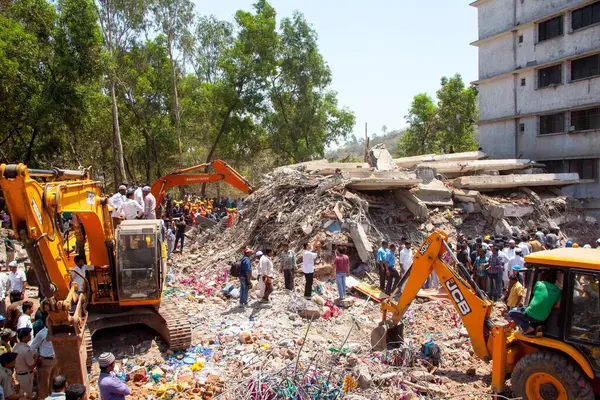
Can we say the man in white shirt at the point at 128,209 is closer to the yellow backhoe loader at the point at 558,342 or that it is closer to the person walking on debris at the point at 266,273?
the person walking on debris at the point at 266,273

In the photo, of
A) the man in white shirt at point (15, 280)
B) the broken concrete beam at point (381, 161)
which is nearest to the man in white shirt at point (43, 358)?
the man in white shirt at point (15, 280)

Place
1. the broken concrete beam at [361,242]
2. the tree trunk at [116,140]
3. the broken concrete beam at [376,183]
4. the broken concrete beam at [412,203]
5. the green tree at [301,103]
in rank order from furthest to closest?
1. the green tree at [301,103]
2. the tree trunk at [116,140]
3. the broken concrete beam at [412,203]
4. the broken concrete beam at [376,183]
5. the broken concrete beam at [361,242]

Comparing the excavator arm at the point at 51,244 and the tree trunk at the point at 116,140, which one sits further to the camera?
the tree trunk at the point at 116,140

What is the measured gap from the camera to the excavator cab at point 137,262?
7.52m

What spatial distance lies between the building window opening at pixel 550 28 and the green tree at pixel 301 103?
12067 millimetres

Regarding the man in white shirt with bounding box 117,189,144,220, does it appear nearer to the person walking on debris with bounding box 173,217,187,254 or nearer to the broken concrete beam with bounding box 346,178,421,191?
the person walking on debris with bounding box 173,217,187,254

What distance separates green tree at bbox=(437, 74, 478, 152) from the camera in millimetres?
29547

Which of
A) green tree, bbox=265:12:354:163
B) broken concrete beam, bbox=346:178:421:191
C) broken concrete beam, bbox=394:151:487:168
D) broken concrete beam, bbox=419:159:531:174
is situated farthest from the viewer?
green tree, bbox=265:12:354:163

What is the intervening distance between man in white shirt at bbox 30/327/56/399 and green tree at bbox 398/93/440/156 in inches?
1135

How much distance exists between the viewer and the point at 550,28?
21109 mm

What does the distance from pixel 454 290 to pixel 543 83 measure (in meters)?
19.2

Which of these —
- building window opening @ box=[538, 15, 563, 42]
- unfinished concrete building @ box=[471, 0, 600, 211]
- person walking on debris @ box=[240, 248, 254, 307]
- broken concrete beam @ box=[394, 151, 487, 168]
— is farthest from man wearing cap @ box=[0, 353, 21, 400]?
building window opening @ box=[538, 15, 563, 42]

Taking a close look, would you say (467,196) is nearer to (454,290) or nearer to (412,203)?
(412,203)

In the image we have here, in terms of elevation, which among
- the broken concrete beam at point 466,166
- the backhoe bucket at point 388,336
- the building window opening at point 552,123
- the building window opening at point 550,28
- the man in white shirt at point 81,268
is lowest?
the backhoe bucket at point 388,336
